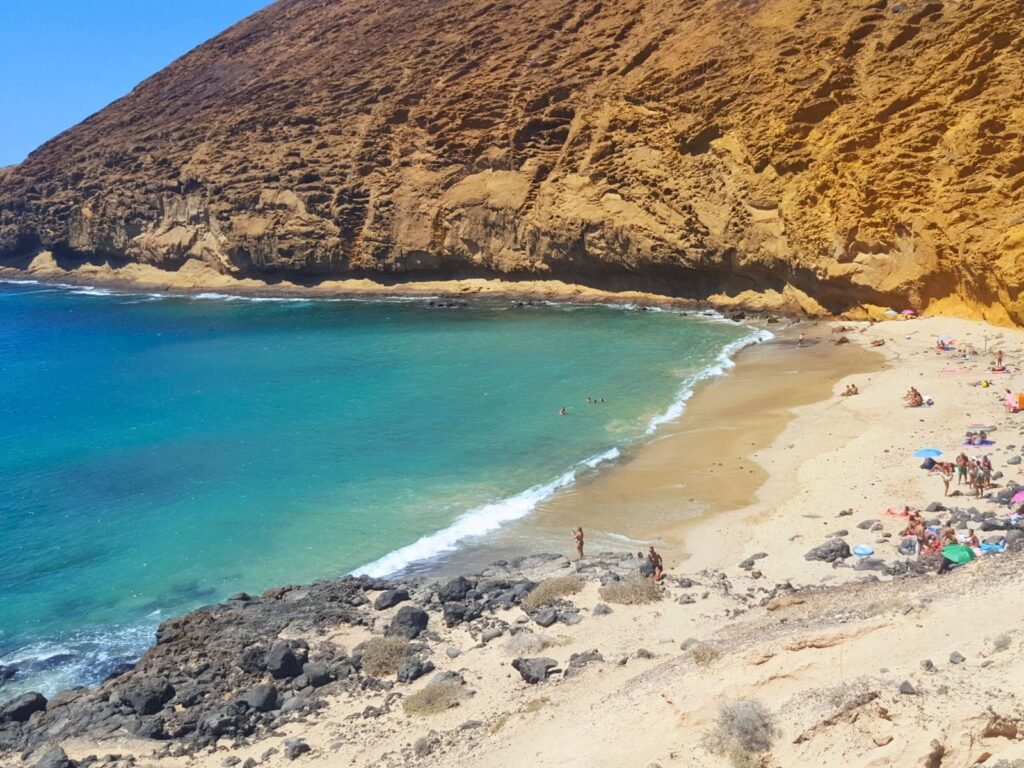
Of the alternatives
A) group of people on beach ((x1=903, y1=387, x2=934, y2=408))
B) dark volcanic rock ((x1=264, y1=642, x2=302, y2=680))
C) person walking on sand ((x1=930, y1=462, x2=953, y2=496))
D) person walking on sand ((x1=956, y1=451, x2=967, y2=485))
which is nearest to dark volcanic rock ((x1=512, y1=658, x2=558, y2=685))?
dark volcanic rock ((x1=264, y1=642, x2=302, y2=680))

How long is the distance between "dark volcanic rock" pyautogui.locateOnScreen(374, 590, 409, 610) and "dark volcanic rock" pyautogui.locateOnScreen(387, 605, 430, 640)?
2.22 ft

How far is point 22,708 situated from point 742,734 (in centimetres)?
989

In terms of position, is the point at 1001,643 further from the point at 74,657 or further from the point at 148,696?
the point at 74,657

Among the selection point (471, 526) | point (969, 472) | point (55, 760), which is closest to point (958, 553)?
point (969, 472)

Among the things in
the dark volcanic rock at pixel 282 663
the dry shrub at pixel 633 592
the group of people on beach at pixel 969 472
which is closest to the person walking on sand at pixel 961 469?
the group of people on beach at pixel 969 472

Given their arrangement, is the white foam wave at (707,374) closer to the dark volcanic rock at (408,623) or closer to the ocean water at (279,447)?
the ocean water at (279,447)

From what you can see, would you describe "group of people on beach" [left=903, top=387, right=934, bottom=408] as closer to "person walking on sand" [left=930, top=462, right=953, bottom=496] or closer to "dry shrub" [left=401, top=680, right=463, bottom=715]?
"person walking on sand" [left=930, top=462, right=953, bottom=496]

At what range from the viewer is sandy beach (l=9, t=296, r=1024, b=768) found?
6.38 m

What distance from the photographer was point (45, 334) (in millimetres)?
48781

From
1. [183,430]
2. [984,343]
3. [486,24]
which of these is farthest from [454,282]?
[984,343]

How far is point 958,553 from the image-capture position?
11727mm

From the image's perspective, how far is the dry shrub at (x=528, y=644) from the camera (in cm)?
1138

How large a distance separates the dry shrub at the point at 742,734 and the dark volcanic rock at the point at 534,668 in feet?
13.2

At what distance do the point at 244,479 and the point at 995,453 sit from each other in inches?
701
